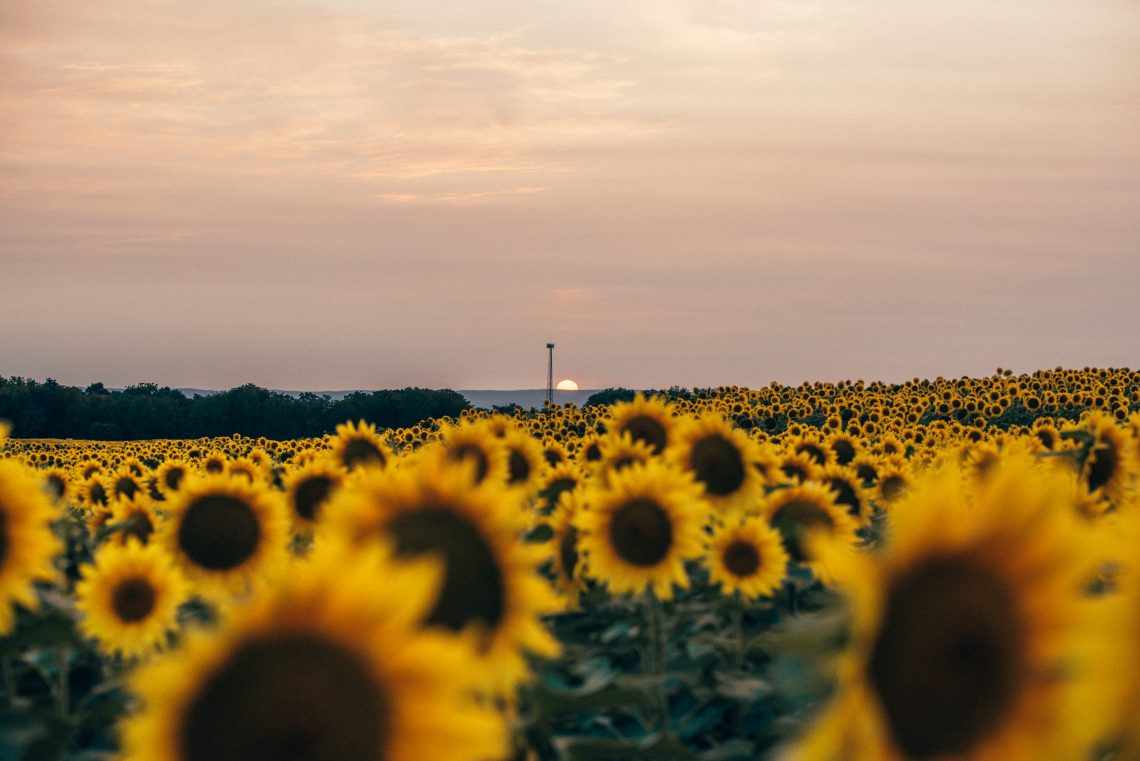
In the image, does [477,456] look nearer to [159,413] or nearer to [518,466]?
[518,466]

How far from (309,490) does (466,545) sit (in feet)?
17.8

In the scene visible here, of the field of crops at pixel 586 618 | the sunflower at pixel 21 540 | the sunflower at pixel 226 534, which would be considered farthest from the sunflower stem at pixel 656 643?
the sunflower at pixel 21 540

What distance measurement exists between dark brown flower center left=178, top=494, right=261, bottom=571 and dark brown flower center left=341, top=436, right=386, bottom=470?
1342 millimetres

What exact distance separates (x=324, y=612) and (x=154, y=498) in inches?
496

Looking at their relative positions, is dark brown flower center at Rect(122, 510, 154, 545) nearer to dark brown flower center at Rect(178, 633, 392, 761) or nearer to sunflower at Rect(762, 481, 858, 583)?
sunflower at Rect(762, 481, 858, 583)

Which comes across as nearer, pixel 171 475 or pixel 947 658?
pixel 947 658

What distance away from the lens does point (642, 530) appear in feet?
23.5

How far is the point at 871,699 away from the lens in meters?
2.39

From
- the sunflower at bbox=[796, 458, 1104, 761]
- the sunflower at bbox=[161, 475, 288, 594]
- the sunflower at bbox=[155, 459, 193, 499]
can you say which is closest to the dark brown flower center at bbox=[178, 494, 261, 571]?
the sunflower at bbox=[161, 475, 288, 594]

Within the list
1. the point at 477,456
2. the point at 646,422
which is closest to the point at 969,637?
the point at 477,456

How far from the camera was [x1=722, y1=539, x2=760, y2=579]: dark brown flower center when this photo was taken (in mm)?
8172

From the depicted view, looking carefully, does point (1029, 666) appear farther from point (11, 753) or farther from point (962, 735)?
point (11, 753)

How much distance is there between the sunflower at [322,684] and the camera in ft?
7.67

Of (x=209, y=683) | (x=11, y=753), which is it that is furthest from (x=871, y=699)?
(x=11, y=753)
